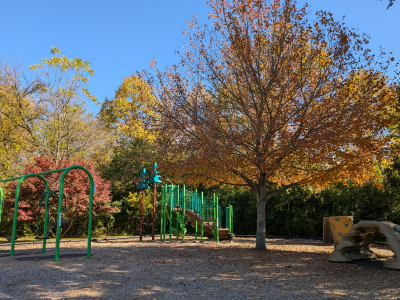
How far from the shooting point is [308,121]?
8648 mm

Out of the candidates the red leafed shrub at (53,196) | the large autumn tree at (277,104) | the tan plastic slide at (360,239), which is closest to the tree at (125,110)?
the red leafed shrub at (53,196)

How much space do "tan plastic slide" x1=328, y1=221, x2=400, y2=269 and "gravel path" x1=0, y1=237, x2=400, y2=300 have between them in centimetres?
34

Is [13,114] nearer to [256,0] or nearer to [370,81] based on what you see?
[256,0]

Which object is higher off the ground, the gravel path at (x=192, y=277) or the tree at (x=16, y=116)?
the tree at (x=16, y=116)

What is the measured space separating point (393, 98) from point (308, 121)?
2.38 m

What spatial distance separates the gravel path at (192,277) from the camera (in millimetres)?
5055

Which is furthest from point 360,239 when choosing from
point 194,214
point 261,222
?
point 194,214

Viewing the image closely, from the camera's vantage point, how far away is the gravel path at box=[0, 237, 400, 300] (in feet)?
16.6

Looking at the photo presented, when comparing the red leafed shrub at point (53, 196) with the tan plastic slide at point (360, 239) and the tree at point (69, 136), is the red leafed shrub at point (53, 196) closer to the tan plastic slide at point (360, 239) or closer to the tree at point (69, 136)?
the tree at point (69, 136)

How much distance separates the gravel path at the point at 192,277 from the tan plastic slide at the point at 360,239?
1.11ft

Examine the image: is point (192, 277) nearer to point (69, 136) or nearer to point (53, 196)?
point (53, 196)

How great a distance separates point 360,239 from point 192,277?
4.78 meters

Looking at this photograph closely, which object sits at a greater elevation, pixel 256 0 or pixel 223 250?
pixel 256 0

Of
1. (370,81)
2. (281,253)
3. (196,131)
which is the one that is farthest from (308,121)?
(281,253)
